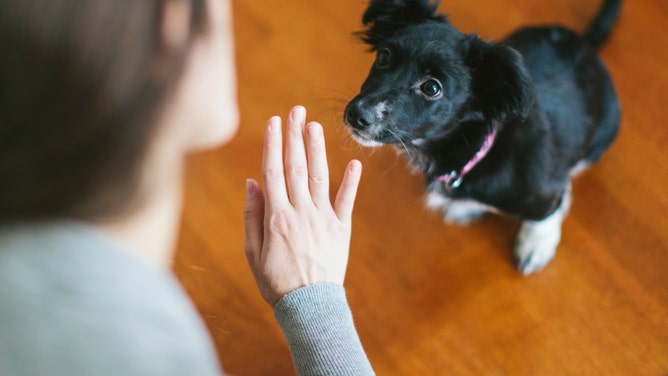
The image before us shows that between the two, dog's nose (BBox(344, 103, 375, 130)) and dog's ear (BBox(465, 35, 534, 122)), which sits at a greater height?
dog's ear (BBox(465, 35, 534, 122))

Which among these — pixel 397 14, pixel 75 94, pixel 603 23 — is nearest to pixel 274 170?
pixel 397 14

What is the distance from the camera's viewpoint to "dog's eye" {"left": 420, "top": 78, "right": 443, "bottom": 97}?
4.01 feet

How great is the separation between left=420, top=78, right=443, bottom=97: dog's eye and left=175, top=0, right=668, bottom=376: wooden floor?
17.9 inches

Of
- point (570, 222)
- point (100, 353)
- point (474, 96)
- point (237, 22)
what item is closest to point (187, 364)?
point (100, 353)

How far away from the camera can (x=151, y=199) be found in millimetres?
621

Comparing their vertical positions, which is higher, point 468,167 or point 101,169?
point 101,169

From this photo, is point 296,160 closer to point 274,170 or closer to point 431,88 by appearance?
point 274,170

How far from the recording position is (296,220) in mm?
1062

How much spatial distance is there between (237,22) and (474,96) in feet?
3.20

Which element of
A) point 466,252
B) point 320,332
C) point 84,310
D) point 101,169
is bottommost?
point 466,252

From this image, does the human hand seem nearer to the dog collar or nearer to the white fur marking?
Answer: the white fur marking

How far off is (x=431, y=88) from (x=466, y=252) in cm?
57

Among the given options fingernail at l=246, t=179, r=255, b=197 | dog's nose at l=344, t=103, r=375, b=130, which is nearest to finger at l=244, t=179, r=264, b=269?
fingernail at l=246, t=179, r=255, b=197

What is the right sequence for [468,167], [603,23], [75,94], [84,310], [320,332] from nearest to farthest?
1. [75,94]
2. [84,310]
3. [320,332]
4. [468,167]
5. [603,23]
